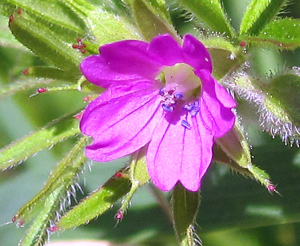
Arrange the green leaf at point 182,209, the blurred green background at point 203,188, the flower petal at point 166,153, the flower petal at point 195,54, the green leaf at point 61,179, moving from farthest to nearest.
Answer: the blurred green background at point 203,188, the green leaf at point 61,179, the green leaf at point 182,209, the flower petal at point 166,153, the flower petal at point 195,54

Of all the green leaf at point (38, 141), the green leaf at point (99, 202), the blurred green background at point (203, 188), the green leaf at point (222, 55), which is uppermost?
the green leaf at point (222, 55)

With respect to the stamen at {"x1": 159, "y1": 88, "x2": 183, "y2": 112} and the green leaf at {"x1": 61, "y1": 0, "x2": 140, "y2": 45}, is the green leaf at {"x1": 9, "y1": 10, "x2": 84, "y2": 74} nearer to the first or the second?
the green leaf at {"x1": 61, "y1": 0, "x2": 140, "y2": 45}

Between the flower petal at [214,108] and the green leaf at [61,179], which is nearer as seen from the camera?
the flower petal at [214,108]

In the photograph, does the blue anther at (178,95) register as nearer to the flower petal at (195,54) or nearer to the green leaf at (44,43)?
the flower petal at (195,54)

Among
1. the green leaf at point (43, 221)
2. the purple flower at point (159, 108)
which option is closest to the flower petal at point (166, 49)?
the purple flower at point (159, 108)

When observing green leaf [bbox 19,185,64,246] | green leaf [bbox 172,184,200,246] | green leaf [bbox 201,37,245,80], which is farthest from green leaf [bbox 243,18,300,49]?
green leaf [bbox 19,185,64,246]
